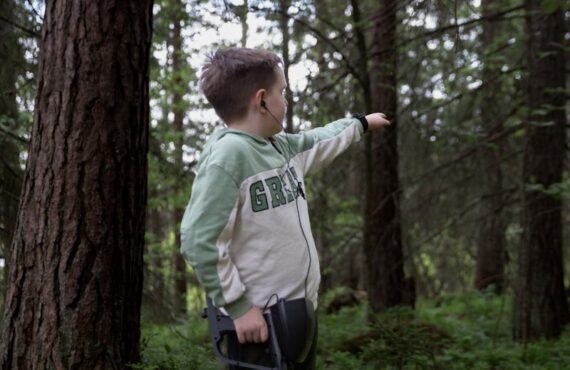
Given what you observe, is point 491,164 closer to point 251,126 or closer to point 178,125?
point 251,126

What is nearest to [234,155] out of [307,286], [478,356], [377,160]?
[307,286]

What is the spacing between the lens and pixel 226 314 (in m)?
2.40

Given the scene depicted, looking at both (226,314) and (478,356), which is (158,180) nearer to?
(478,356)

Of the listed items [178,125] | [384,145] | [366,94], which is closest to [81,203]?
[366,94]

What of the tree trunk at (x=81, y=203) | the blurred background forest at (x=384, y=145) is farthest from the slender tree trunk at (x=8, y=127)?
the tree trunk at (x=81, y=203)

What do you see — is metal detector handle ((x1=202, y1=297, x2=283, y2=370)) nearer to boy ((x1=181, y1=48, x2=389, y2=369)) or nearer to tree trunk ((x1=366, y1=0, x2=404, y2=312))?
boy ((x1=181, y1=48, x2=389, y2=369))

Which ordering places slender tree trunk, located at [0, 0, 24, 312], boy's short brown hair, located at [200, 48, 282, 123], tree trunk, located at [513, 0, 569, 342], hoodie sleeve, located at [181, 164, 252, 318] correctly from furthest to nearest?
tree trunk, located at [513, 0, 569, 342] < slender tree trunk, located at [0, 0, 24, 312] < boy's short brown hair, located at [200, 48, 282, 123] < hoodie sleeve, located at [181, 164, 252, 318]

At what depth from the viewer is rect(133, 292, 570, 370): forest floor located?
4452 millimetres

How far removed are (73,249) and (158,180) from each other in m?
5.06

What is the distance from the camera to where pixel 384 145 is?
25.2ft

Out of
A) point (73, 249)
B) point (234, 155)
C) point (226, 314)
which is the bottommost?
point (226, 314)

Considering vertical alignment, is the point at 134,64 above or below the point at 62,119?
above

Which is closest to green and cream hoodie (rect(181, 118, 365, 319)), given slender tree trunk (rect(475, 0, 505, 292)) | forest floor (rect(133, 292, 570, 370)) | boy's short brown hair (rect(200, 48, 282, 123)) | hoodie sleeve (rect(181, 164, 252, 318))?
hoodie sleeve (rect(181, 164, 252, 318))

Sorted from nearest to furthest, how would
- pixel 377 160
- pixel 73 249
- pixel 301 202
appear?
pixel 301 202 < pixel 73 249 < pixel 377 160
